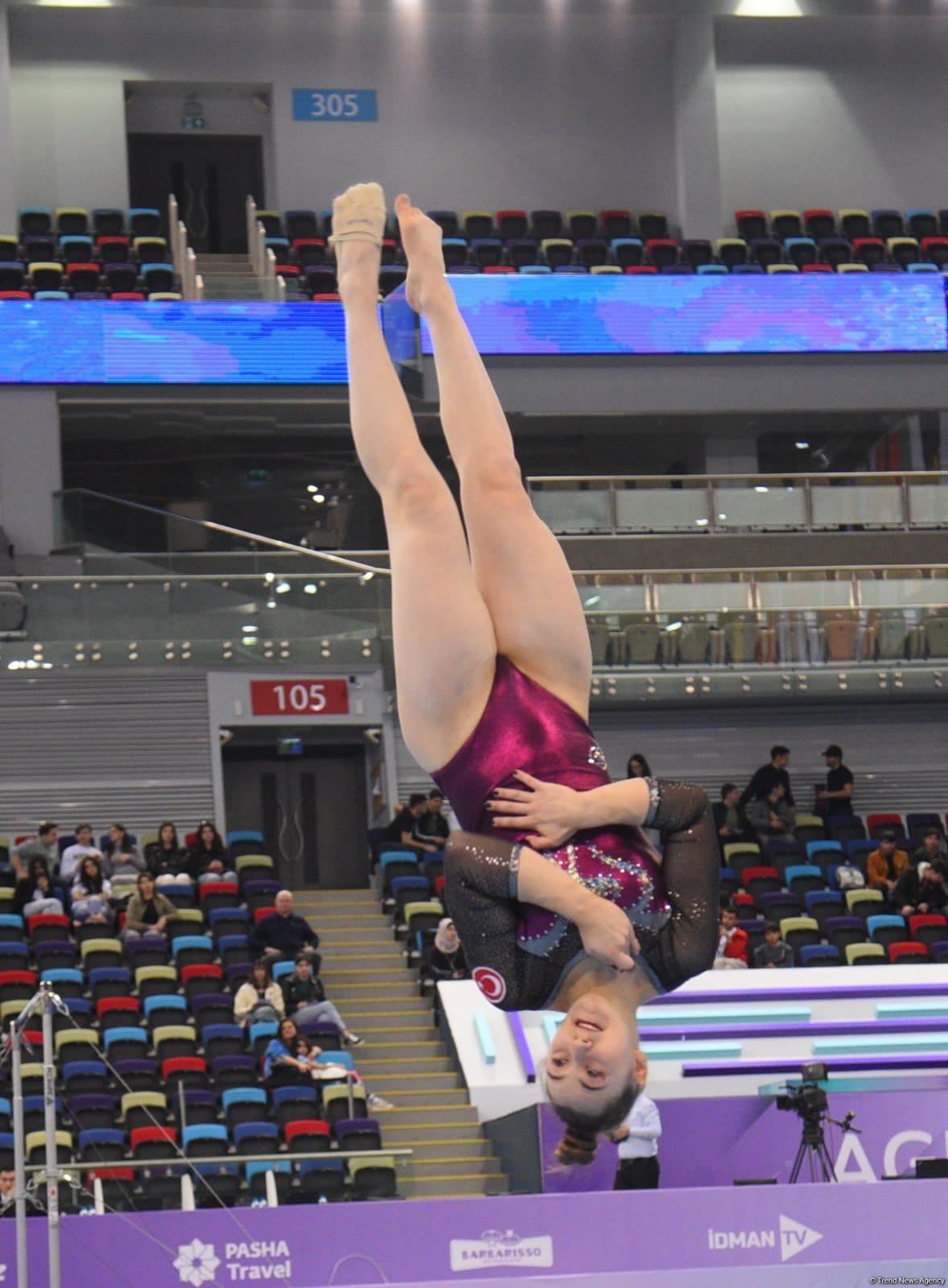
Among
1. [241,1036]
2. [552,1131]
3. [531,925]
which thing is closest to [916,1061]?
[552,1131]

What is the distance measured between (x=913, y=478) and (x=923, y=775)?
11.0 feet

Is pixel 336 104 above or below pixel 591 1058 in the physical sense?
above

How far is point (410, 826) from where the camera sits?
16.5m

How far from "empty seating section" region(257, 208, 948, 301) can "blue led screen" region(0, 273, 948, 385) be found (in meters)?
0.27

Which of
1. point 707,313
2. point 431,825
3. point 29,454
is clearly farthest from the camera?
point 707,313

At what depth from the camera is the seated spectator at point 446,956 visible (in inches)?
564

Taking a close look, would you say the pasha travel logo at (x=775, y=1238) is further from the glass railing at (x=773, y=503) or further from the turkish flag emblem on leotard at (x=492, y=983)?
the glass railing at (x=773, y=503)

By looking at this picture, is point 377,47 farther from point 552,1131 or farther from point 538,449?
point 552,1131

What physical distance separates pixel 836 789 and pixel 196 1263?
10674 millimetres

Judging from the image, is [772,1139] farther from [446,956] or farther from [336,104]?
[336,104]

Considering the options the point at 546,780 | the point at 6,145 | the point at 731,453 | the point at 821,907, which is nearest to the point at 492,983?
the point at 546,780

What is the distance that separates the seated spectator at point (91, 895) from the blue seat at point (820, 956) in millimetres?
5411

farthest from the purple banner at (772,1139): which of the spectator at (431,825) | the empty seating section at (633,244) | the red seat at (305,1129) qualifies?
the empty seating section at (633,244)

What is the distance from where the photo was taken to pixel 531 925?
465 centimetres
